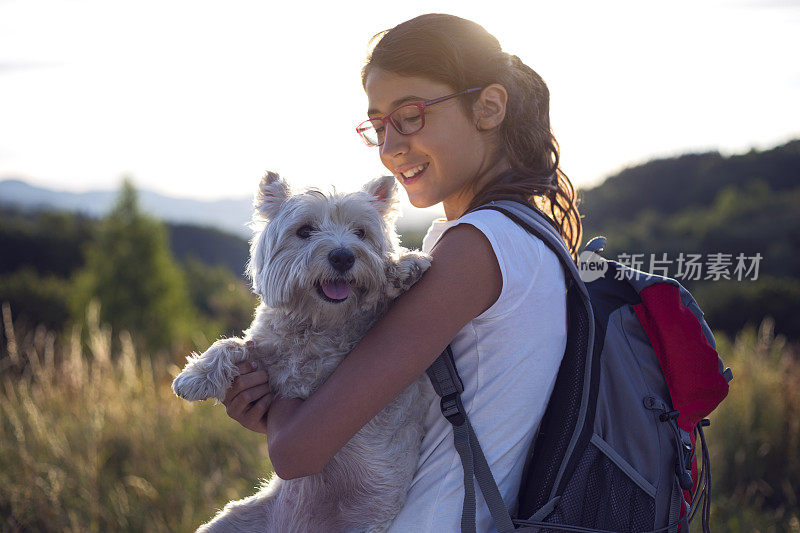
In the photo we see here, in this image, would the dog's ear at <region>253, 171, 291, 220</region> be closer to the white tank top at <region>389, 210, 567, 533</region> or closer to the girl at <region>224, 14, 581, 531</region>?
the girl at <region>224, 14, 581, 531</region>

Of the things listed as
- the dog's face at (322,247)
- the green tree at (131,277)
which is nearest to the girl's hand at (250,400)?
the dog's face at (322,247)

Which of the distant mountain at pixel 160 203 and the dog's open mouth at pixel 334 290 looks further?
the distant mountain at pixel 160 203

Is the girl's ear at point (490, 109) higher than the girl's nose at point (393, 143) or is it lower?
higher

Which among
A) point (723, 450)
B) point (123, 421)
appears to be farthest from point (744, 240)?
point (123, 421)

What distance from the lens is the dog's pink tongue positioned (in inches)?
96.4

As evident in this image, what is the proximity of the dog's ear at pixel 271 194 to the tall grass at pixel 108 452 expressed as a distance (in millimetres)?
3839

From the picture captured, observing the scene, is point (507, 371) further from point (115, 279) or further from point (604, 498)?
point (115, 279)

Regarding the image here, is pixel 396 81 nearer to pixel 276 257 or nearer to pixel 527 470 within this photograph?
pixel 276 257

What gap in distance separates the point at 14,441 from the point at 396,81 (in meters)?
6.50

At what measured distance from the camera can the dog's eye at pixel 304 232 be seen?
266 centimetres

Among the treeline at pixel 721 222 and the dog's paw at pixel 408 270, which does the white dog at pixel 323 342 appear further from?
the treeline at pixel 721 222

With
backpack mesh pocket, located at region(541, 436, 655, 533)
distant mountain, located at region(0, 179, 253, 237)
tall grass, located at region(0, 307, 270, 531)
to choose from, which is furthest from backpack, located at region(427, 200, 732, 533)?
distant mountain, located at region(0, 179, 253, 237)

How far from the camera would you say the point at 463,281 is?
205 centimetres

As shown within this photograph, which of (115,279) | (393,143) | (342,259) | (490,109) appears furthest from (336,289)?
(115,279)
